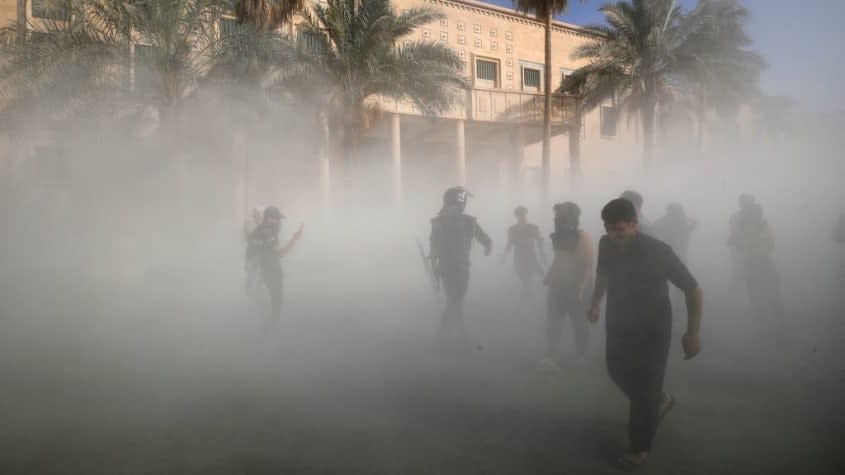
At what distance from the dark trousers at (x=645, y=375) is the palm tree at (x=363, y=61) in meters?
12.2

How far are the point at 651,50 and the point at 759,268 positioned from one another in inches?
587

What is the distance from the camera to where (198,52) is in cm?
1284

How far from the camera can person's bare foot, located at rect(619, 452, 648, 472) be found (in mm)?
3135

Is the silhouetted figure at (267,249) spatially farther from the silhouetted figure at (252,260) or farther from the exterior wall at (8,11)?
the exterior wall at (8,11)

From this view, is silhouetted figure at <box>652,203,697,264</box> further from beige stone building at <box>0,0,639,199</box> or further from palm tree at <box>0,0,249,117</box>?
beige stone building at <box>0,0,639,199</box>

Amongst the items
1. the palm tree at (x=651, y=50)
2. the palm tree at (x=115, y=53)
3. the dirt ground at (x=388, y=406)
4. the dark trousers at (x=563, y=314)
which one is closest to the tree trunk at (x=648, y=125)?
Answer: the palm tree at (x=651, y=50)

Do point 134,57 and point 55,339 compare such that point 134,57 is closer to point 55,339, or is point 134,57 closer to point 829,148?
point 55,339

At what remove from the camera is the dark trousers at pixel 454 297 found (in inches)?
243

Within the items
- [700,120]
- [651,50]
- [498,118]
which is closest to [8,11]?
[498,118]

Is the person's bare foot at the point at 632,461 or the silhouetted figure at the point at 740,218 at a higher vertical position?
the silhouetted figure at the point at 740,218

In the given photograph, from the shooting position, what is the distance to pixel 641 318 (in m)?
3.32

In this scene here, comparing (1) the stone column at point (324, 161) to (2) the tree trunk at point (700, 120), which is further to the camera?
(2) the tree trunk at point (700, 120)

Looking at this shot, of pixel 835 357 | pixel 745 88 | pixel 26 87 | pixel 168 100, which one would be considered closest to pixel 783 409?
pixel 835 357

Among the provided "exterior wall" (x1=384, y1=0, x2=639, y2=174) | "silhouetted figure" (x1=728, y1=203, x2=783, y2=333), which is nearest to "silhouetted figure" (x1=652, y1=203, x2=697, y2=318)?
"silhouetted figure" (x1=728, y1=203, x2=783, y2=333)
